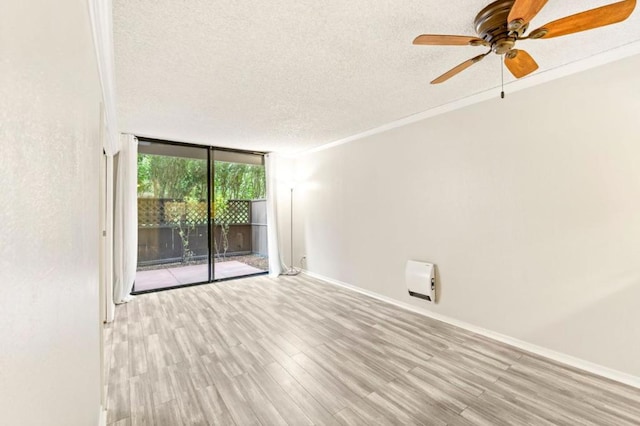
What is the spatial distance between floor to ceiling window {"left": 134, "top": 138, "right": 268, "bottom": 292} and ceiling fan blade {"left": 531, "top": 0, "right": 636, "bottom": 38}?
15.7 feet

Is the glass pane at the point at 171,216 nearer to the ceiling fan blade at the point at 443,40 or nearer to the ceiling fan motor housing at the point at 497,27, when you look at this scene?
the ceiling fan blade at the point at 443,40

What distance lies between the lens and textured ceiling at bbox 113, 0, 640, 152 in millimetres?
1686

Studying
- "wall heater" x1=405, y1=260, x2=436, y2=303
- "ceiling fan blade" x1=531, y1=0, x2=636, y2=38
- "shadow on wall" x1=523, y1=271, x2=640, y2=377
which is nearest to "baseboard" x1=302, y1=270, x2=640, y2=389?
"shadow on wall" x1=523, y1=271, x2=640, y2=377

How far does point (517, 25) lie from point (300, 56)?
1.40 metres

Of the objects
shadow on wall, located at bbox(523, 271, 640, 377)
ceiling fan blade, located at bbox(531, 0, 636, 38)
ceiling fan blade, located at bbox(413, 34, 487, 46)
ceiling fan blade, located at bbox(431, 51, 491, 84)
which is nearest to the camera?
ceiling fan blade, located at bbox(531, 0, 636, 38)

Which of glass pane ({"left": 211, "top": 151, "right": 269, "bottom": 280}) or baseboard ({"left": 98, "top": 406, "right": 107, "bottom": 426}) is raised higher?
glass pane ({"left": 211, "top": 151, "right": 269, "bottom": 280})

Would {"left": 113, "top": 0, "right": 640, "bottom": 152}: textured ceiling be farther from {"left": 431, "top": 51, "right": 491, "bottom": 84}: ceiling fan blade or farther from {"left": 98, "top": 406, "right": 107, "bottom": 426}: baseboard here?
{"left": 98, "top": 406, "right": 107, "bottom": 426}: baseboard

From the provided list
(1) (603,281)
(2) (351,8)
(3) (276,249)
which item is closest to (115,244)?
(3) (276,249)

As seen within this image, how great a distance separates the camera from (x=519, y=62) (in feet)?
6.05

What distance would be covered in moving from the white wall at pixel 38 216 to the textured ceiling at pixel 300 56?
111 cm

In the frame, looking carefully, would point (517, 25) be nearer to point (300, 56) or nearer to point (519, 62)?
point (519, 62)

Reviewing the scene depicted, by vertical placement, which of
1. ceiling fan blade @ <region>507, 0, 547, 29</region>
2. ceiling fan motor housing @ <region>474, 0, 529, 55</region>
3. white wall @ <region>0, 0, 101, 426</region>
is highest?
ceiling fan motor housing @ <region>474, 0, 529, 55</region>

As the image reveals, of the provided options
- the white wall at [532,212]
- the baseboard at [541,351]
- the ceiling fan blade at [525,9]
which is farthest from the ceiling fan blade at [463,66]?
the baseboard at [541,351]

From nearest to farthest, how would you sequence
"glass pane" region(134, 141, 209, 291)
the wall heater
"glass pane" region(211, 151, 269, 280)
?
the wall heater < "glass pane" region(134, 141, 209, 291) < "glass pane" region(211, 151, 269, 280)
